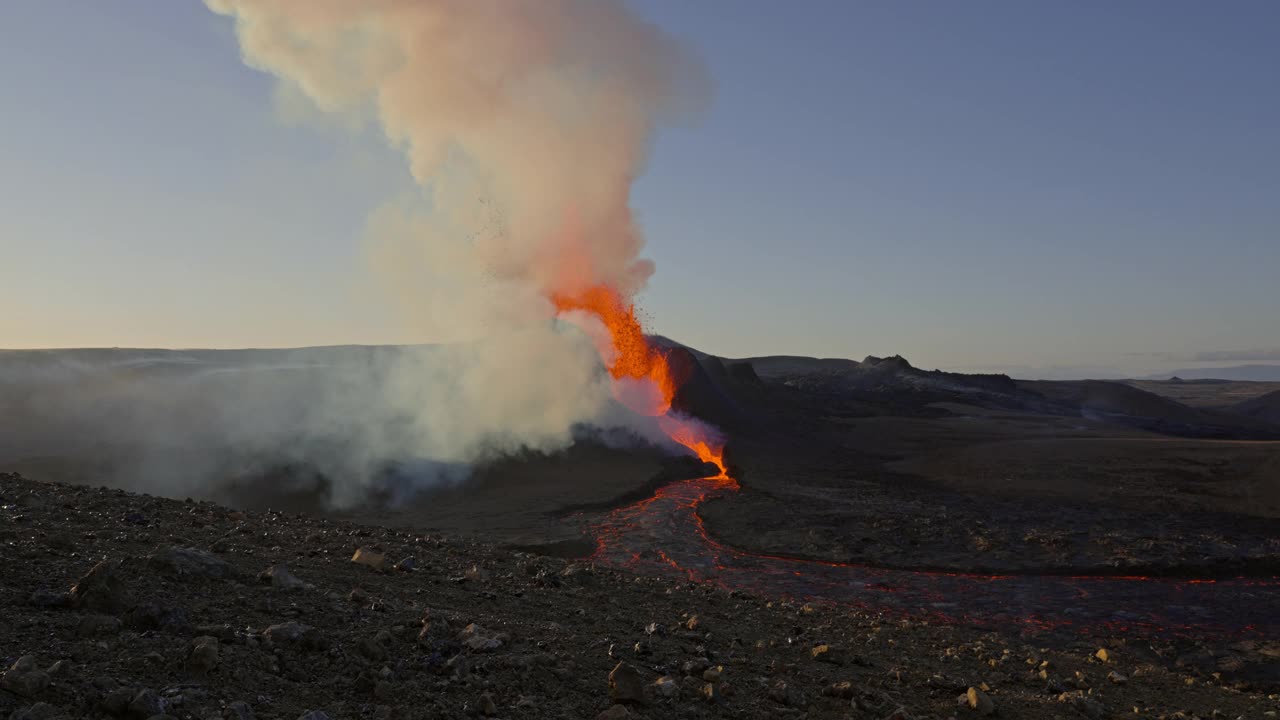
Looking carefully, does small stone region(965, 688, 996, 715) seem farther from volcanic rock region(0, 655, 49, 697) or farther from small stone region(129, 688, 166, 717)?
volcanic rock region(0, 655, 49, 697)

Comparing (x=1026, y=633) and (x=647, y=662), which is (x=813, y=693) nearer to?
(x=647, y=662)

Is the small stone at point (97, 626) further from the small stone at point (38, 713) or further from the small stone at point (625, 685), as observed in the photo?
the small stone at point (625, 685)

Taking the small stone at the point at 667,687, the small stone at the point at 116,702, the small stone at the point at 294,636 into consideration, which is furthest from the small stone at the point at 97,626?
the small stone at the point at 667,687

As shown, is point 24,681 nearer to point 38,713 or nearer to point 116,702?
point 38,713

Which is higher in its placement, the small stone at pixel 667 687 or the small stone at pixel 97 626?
the small stone at pixel 97 626

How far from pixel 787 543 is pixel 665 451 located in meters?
11.4

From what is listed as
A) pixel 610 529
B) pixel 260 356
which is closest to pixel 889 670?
pixel 610 529

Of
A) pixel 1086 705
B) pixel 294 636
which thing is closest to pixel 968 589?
pixel 1086 705

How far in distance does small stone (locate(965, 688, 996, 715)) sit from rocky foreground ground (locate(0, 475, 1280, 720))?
18 mm

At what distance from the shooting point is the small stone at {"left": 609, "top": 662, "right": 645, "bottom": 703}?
17.5ft

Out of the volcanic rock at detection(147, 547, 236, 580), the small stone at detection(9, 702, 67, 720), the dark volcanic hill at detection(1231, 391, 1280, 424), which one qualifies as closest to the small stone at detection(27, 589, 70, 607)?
the volcanic rock at detection(147, 547, 236, 580)

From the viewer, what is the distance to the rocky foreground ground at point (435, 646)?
4504mm

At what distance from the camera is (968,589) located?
13.8m

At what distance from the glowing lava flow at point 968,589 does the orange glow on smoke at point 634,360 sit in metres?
11.4
